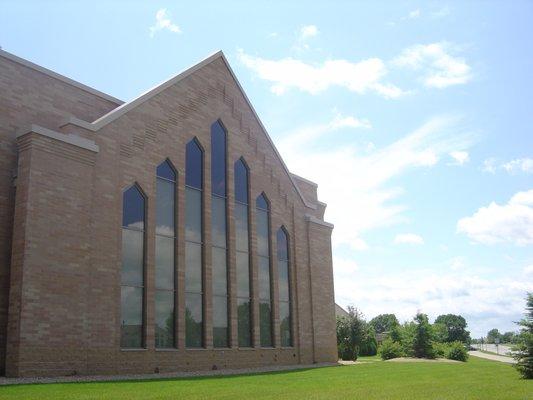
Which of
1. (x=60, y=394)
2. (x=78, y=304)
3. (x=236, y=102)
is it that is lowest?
(x=60, y=394)

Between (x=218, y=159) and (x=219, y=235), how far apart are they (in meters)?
3.64

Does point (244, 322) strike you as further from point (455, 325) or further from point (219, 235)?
point (455, 325)

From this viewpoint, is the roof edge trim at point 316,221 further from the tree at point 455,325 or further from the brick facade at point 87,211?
the tree at point 455,325

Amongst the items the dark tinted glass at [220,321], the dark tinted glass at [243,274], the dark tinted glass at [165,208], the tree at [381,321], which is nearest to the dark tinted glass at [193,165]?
the dark tinted glass at [165,208]

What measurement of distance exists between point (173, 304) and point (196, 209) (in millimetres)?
4438

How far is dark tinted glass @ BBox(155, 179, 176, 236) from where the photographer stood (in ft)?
79.2

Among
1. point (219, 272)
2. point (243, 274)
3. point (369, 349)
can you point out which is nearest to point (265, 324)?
point (243, 274)

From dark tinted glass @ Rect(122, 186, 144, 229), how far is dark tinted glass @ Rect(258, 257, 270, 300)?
8270 mm

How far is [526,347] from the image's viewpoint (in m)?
19.3

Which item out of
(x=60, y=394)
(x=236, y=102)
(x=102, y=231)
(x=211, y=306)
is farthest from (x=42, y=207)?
(x=236, y=102)

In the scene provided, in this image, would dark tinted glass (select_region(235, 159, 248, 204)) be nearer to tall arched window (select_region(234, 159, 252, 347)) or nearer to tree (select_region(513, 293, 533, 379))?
tall arched window (select_region(234, 159, 252, 347))

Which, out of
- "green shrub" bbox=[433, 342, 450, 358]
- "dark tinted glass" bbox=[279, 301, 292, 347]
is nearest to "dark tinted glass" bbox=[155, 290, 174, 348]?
"dark tinted glass" bbox=[279, 301, 292, 347]

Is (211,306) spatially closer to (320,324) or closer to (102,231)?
(102,231)

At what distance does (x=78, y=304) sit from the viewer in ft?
64.3
